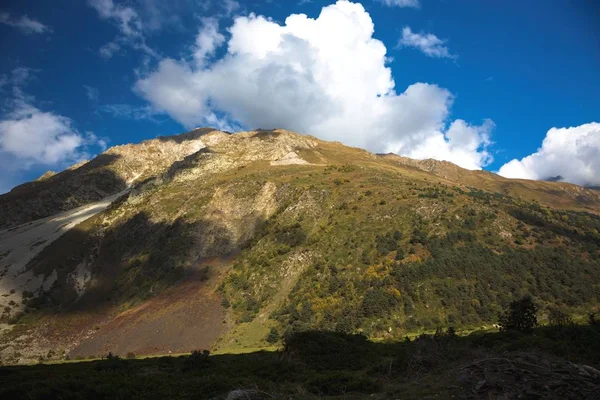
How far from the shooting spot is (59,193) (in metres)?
149

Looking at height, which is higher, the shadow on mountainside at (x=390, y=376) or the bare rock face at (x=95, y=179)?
the bare rock face at (x=95, y=179)

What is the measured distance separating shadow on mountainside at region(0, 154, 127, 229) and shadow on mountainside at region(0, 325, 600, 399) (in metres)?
140

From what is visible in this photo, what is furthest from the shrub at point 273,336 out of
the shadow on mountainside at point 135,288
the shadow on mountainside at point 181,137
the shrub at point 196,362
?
the shadow on mountainside at point 181,137

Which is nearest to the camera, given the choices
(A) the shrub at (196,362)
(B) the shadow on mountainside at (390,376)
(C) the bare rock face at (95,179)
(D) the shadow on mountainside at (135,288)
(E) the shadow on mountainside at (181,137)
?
(B) the shadow on mountainside at (390,376)

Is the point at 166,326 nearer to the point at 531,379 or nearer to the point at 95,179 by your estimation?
the point at 531,379

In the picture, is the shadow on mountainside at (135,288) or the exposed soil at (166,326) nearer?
the exposed soil at (166,326)

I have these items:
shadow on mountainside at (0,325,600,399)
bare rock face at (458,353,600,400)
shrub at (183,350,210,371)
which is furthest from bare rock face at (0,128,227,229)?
bare rock face at (458,353,600,400)

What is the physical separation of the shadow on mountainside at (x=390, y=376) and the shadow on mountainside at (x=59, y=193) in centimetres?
14012

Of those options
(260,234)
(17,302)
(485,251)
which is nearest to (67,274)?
(17,302)

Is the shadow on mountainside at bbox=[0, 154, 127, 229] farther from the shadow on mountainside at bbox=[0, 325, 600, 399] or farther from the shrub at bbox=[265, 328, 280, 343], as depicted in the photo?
the shadow on mountainside at bbox=[0, 325, 600, 399]

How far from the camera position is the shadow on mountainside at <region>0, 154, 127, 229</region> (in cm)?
14088

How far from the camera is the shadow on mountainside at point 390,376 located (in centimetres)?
1244

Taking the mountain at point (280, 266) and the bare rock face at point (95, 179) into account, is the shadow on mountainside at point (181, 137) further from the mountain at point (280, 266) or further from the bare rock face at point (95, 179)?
the mountain at point (280, 266)

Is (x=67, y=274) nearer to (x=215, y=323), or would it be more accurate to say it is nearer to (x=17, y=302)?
(x=17, y=302)
